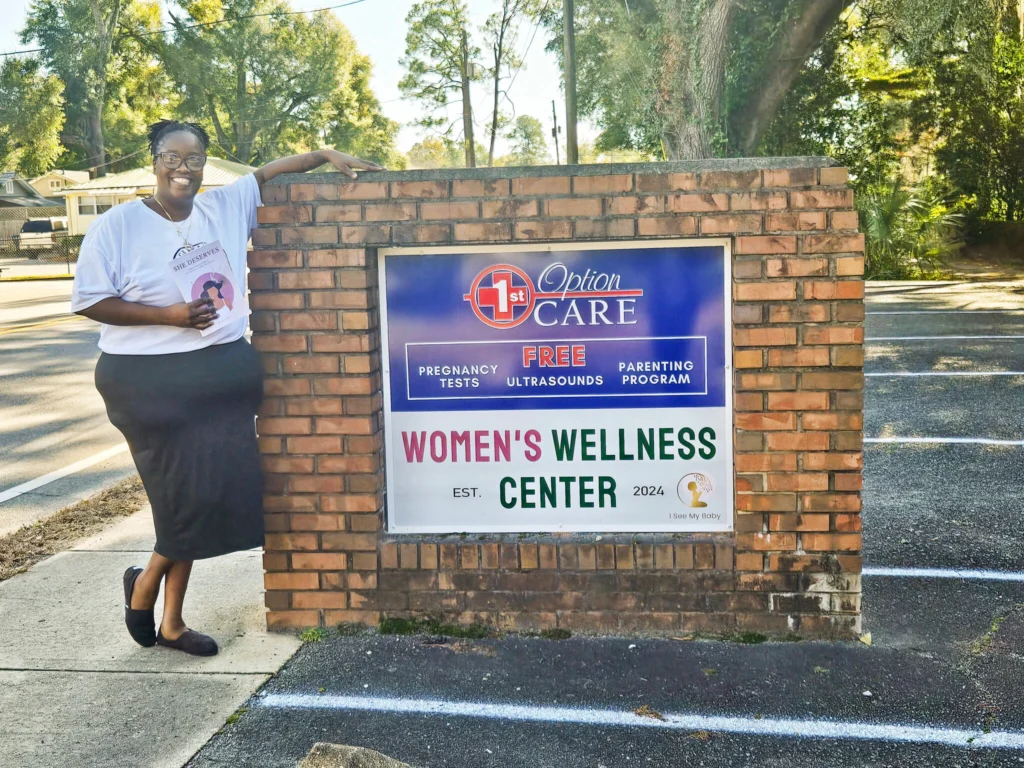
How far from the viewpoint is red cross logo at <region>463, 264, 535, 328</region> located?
4.07 meters

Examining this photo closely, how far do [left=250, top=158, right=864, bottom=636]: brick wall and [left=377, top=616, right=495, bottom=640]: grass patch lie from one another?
39 millimetres

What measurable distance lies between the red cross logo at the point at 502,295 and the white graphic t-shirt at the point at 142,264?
0.93m

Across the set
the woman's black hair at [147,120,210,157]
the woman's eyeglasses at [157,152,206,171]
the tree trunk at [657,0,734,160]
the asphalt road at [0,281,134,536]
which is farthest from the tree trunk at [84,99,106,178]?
the woman's eyeglasses at [157,152,206,171]

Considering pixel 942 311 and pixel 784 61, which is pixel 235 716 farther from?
pixel 784 61

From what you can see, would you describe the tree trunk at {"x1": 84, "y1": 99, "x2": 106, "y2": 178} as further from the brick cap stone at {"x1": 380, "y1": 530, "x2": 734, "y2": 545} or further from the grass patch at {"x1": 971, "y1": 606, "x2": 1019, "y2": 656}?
the grass patch at {"x1": 971, "y1": 606, "x2": 1019, "y2": 656}

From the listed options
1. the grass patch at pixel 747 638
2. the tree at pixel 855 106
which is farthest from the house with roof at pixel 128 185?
the grass patch at pixel 747 638

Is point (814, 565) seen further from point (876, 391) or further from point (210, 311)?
point (876, 391)

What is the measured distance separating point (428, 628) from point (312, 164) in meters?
1.91

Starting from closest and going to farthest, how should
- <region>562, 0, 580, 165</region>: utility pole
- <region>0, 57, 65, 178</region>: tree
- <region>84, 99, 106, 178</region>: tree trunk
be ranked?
<region>562, 0, 580, 165</region>: utility pole < <region>0, 57, 65, 178</region>: tree < <region>84, 99, 106, 178</region>: tree trunk

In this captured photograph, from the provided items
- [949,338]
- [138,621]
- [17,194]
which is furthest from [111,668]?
[17,194]

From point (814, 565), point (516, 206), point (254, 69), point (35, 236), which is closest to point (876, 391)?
point (814, 565)

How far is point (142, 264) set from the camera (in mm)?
3658

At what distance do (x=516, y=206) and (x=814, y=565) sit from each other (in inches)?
71.2

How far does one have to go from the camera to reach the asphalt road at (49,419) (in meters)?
6.82
